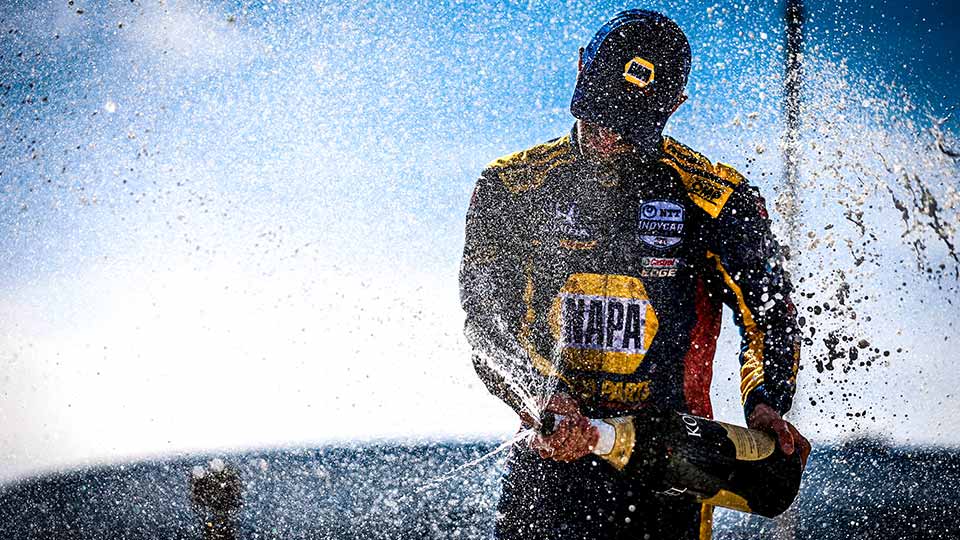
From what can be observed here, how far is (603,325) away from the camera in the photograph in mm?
3512

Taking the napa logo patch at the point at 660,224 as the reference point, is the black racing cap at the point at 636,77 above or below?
above

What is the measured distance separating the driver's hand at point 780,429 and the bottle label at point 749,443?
49mm

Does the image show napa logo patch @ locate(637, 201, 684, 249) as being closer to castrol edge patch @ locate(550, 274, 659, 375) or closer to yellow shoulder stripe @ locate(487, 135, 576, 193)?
castrol edge patch @ locate(550, 274, 659, 375)

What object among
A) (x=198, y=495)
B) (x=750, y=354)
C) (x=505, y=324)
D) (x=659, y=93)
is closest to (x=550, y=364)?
(x=505, y=324)

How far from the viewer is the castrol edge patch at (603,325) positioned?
351cm

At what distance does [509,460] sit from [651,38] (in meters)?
2.16

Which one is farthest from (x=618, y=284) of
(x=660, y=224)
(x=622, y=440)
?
(x=622, y=440)

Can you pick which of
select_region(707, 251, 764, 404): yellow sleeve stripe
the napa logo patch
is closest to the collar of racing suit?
the napa logo patch

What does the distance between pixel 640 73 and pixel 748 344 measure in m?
1.40

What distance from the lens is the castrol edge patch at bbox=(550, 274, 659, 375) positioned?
351 cm

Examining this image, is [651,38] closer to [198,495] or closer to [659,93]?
[659,93]

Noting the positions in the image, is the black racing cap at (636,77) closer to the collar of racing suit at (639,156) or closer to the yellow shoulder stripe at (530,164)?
the collar of racing suit at (639,156)

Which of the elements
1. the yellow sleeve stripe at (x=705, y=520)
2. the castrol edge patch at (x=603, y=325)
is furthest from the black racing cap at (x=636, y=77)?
the yellow sleeve stripe at (x=705, y=520)

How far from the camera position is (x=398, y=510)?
10.3 m
